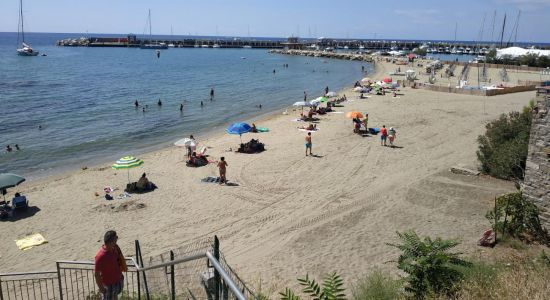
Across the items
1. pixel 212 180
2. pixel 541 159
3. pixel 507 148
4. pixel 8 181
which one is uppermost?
pixel 541 159

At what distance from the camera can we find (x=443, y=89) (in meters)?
39.4

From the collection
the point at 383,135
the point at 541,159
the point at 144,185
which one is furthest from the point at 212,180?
the point at 541,159

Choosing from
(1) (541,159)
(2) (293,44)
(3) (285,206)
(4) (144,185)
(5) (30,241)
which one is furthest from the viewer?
(2) (293,44)

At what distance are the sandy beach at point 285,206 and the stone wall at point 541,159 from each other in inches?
65.4

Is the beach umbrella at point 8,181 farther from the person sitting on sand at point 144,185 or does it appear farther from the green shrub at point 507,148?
the green shrub at point 507,148

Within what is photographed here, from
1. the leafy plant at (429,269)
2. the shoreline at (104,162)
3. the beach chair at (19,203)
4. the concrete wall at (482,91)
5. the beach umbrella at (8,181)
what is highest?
the concrete wall at (482,91)

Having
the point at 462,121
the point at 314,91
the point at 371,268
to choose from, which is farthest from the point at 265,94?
the point at 371,268

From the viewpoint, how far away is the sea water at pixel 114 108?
79.9 feet

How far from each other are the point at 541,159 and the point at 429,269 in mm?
5399

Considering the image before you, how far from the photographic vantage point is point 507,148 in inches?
583

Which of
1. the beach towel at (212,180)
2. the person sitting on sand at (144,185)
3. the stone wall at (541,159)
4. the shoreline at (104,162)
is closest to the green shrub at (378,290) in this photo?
the stone wall at (541,159)

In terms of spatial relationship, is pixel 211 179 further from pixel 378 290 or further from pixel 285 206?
pixel 378 290

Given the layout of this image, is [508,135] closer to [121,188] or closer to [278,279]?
[278,279]

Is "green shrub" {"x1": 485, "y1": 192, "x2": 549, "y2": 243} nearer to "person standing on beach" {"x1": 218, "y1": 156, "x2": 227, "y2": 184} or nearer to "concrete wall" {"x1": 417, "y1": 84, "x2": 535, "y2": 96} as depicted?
"person standing on beach" {"x1": 218, "y1": 156, "x2": 227, "y2": 184}
